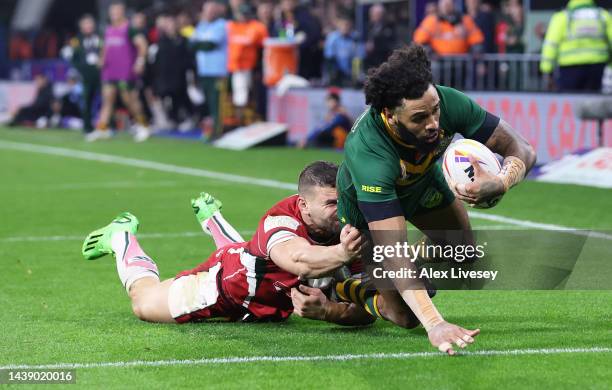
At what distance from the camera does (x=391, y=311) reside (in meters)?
6.63

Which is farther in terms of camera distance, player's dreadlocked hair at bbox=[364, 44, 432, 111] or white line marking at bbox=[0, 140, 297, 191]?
white line marking at bbox=[0, 140, 297, 191]

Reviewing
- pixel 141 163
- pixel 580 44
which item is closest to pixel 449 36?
pixel 580 44

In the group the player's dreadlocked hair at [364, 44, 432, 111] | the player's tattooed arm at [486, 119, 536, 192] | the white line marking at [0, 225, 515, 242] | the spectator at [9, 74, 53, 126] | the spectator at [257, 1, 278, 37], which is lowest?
the spectator at [9, 74, 53, 126]

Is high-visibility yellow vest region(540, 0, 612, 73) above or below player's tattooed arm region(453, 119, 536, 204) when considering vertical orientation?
below

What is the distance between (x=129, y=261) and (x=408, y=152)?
87.4 inches

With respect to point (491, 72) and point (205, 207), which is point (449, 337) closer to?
point (205, 207)

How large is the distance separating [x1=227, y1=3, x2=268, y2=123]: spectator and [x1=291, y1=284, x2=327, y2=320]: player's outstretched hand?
15428mm

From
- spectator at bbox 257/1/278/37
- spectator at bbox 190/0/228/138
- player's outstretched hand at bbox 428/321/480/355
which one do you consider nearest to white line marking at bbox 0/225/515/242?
player's outstretched hand at bbox 428/321/480/355

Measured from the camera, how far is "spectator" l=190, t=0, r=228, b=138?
2227 centimetres

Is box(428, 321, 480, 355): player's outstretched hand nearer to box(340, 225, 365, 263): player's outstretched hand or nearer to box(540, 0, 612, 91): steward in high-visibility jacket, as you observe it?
box(340, 225, 365, 263): player's outstretched hand

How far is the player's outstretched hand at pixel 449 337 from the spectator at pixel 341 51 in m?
15.8

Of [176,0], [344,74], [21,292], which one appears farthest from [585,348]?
[176,0]

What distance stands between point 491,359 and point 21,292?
11.6 feet

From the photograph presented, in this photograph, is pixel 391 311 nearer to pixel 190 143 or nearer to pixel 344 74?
pixel 344 74
